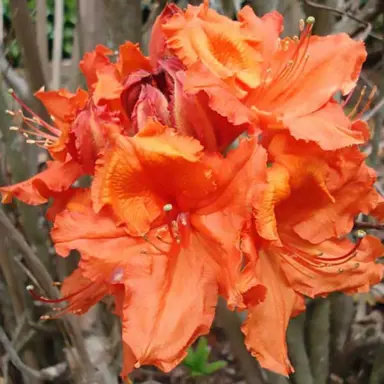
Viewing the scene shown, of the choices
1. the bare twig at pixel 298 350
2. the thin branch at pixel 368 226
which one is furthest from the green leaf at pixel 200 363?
the thin branch at pixel 368 226

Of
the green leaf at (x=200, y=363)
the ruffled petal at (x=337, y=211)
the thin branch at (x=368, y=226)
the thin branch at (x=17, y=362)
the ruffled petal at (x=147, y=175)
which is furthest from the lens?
the green leaf at (x=200, y=363)

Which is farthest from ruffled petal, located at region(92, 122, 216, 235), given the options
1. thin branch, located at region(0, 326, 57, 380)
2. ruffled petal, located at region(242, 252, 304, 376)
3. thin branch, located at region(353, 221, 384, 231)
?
thin branch, located at region(0, 326, 57, 380)

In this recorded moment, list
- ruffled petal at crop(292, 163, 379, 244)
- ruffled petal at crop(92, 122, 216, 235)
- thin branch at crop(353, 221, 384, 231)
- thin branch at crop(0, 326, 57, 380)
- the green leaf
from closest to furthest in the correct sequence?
ruffled petal at crop(92, 122, 216, 235) → ruffled petal at crop(292, 163, 379, 244) → thin branch at crop(353, 221, 384, 231) → thin branch at crop(0, 326, 57, 380) → the green leaf

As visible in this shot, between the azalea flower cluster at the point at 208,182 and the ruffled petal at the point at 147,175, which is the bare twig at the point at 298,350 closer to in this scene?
the azalea flower cluster at the point at 208,182

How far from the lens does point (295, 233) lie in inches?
24.8

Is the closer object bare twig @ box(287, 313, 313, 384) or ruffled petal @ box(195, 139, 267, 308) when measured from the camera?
ruffled petal @ box(195, 139, 267, 308)

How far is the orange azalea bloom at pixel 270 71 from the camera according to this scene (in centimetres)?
54

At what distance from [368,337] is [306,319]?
173mm

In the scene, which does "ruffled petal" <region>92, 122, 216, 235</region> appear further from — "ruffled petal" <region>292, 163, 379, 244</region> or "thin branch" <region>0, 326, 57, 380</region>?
"thin branch" <region>0, 326, 57, 380</region>

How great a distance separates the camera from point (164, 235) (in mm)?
566

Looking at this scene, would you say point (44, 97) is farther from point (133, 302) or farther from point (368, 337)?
point (368, 337)

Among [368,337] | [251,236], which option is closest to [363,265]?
[251,236]

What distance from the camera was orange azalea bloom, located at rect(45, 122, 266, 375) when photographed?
523 mm

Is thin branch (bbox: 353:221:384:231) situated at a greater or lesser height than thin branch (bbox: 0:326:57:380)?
greater
